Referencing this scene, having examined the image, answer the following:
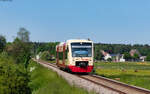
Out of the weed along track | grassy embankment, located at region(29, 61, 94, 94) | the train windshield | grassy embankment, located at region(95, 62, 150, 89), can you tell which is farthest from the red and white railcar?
the weed along track

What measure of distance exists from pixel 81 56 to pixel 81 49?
78 centimetres

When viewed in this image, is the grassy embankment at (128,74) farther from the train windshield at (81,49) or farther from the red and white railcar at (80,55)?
the train windshield at (81,49)

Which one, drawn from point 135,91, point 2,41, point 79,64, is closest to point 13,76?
point 135,91

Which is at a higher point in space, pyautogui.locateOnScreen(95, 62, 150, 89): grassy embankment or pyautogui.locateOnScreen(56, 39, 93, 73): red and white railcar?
pyautogui.locateOnScreen(56, 39, 93, 73): red and white railcar

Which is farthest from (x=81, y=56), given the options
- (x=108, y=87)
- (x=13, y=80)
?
(x=13, y=80)

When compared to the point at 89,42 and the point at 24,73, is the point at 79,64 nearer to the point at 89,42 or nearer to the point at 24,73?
the point at 89,42

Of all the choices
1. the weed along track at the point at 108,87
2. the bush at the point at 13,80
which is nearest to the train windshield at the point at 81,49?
the weed along track at the point at 108,87

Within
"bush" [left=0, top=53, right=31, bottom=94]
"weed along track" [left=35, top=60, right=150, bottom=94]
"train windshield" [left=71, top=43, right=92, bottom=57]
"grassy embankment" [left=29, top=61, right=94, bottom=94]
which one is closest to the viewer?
"bush" [left=0, top=53, right=31, bottom=94]

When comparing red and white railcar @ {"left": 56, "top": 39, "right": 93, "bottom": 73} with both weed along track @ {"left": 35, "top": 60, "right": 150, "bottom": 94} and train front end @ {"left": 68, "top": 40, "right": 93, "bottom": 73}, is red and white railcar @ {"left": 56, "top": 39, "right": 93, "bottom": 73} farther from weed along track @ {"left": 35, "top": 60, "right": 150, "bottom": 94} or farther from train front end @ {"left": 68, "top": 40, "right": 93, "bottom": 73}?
weed along track @ {"left": 35, "top": 60, "right": 150, "bottom": 94}

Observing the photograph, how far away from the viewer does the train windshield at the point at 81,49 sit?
29438 mm

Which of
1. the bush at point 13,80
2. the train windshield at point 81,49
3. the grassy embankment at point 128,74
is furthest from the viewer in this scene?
the train windshield at point 81,49

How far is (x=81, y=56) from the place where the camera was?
96.2 ft

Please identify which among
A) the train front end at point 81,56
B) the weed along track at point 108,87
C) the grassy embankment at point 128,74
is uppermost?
the train front end at point 81,56

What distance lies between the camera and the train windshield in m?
Answer: 29.4
